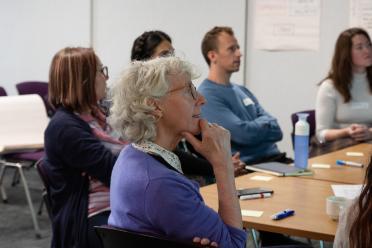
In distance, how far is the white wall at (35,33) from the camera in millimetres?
6672

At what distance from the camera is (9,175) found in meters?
6.12

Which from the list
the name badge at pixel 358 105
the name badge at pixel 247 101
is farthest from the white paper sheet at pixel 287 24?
the name badge at pixel 247 101

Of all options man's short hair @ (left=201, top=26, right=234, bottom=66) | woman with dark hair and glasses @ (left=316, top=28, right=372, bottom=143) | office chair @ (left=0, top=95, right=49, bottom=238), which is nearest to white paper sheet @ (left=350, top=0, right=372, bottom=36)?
woman with dark hair and glasses @ (left=316, top=28, right=372, bottom=143)

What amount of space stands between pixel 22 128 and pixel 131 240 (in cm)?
321

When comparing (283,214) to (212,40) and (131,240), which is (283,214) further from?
(212,40)

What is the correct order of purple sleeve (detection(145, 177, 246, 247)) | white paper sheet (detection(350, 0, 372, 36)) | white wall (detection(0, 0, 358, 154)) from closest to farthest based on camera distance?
1. purple sleeve (detection(145, 177, 246, 247))
2. white paper sheet (detection(350, 0, 372, 36))
3. white wall (detection(0, 0, 358, 154))

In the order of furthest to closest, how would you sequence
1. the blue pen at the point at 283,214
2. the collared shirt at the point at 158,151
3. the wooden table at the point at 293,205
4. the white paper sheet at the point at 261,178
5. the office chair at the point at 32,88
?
the office chair at the point at 32,88 → the white paper sheet at the point at 261,178 → the blue pen at the point at 283,214 → the wooden table at the point at 293,205 → the collared shirt at the point at 158,151

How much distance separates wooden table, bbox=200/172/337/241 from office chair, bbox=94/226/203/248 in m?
0.58

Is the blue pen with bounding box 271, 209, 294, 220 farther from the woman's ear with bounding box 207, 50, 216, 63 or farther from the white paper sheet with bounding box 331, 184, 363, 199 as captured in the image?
the woman's ear with bounding box 207, 50, 216, 63

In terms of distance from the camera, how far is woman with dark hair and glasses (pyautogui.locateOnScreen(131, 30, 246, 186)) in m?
3.26

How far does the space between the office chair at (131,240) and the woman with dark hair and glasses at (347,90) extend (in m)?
2.66

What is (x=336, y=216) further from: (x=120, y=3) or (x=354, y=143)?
(x=120, y=3)

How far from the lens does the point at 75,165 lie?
8.90 ft

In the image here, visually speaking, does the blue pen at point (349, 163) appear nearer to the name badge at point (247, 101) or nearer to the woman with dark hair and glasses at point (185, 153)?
the woman with dark hair and glasses at point (185, 153)
